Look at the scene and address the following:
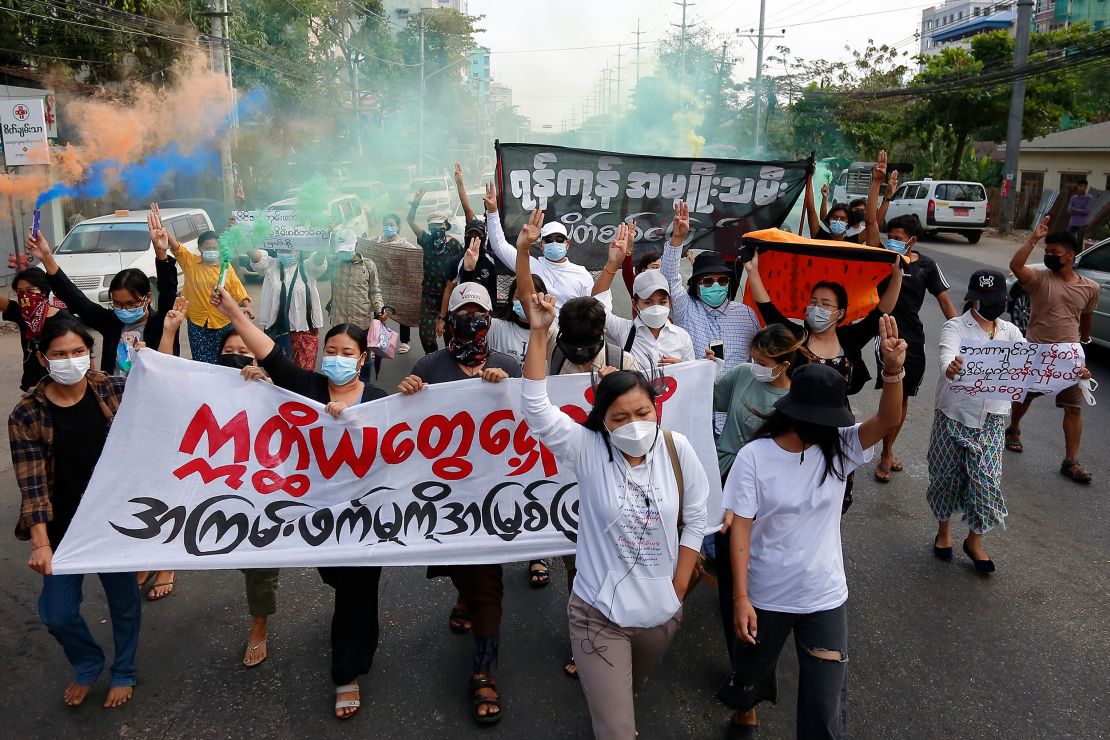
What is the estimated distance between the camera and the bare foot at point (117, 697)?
11.8ft

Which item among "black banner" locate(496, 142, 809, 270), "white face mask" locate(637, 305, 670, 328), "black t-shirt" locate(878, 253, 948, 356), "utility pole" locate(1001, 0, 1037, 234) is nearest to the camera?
"white face mask" locate(637, 305, 670, 328)

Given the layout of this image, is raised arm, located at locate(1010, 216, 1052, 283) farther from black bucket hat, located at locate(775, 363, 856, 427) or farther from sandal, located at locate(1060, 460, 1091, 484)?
black bucket hat, located at locate(775, 363, 856, 427)

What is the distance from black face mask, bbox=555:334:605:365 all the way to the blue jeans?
2.13 metres

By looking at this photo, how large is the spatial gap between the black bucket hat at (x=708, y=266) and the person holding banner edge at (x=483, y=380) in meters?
1.46

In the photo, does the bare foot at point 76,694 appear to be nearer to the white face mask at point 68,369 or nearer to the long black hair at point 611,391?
the white face mask at point 68,369

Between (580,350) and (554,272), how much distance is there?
73.8 inches


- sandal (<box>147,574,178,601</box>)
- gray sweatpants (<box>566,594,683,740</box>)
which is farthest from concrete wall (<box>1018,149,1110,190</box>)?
sandal (<box>147,574,178,601</box>)

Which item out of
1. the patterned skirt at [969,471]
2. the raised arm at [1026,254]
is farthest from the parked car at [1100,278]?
the patterned skirt at [969,471]

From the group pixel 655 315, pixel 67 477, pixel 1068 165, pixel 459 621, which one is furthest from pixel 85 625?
pixel 1068 165

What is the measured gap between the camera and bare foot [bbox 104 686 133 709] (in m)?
3.61

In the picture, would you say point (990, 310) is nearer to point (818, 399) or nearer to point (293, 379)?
point (818, 399)

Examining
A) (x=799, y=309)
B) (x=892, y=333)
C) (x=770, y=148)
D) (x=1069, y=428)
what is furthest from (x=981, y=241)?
(x=892, y=333)

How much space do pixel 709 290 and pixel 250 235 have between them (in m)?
7.13

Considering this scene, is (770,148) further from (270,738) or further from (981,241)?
(270,738)
